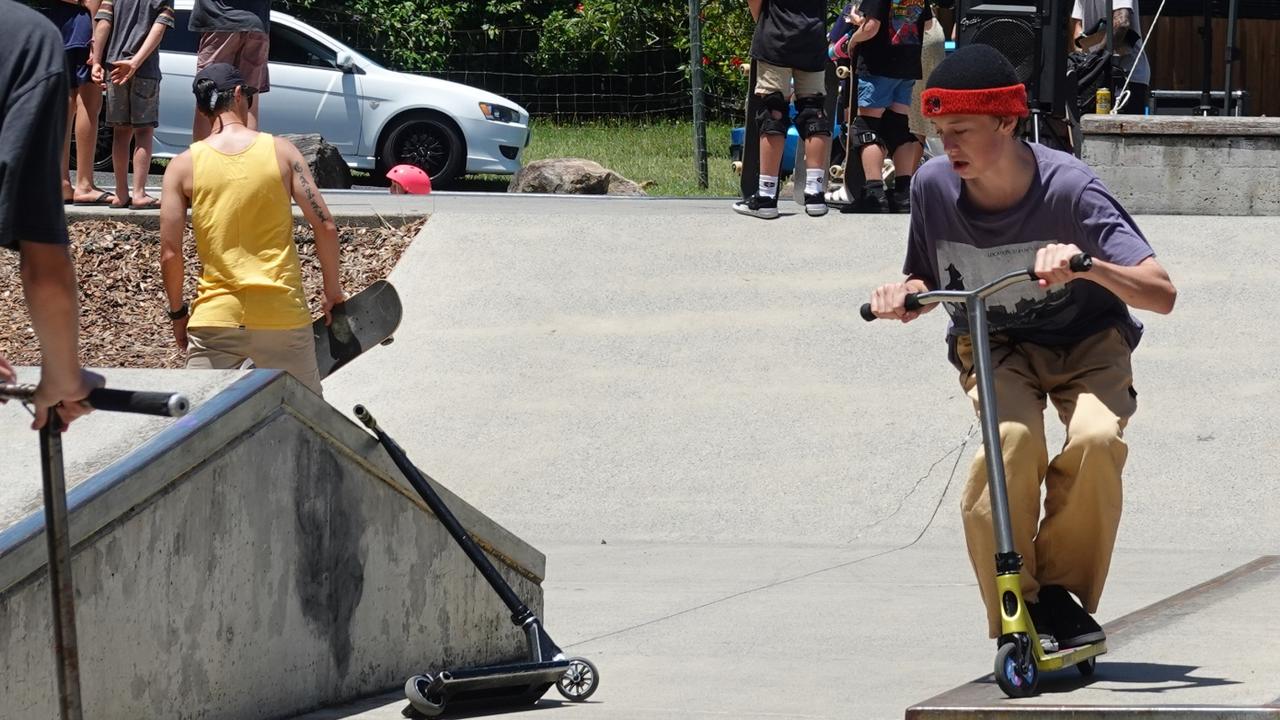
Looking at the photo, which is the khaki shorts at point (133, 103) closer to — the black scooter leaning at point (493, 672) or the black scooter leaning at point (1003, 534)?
the black scooter leaning at point (493, 672)

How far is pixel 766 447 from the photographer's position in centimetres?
864

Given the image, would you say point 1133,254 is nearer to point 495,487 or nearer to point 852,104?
point 495,487

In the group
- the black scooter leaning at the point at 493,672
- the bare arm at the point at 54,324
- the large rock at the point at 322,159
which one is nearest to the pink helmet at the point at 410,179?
the large rock at the point at 322,159

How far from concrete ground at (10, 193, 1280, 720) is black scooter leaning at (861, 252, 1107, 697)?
0.10 meters

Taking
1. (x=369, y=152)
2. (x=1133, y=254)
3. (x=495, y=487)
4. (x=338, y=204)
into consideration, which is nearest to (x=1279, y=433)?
(x=495, y=487)

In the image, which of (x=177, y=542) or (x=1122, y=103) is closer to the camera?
(x=177, y=542)

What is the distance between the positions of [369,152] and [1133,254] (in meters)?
13.8

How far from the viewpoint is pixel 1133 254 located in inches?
167

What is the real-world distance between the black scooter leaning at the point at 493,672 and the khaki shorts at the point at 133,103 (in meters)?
6.76

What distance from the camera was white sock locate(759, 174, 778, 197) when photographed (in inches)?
434

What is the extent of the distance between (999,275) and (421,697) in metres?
1.87

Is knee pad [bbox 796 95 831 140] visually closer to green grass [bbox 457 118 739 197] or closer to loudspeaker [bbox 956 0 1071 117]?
loudspeaker [bbox 956 0 1071 117]

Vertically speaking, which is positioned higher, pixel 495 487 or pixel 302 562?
pixel 302 562

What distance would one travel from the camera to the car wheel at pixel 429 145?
17.5 m
